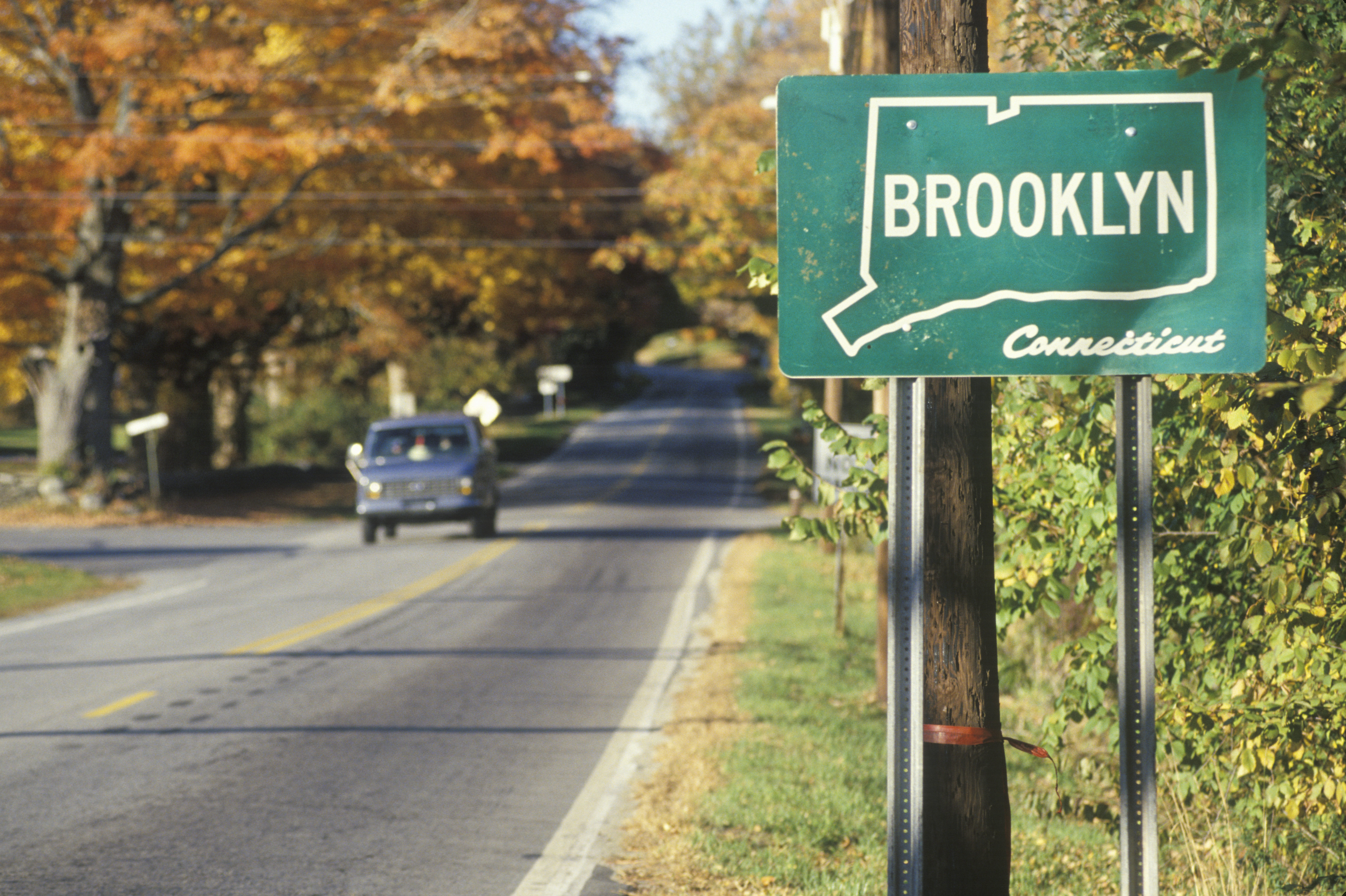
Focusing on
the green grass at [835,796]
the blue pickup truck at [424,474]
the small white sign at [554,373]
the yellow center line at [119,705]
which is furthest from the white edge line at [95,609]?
→ the small white sign at [554,373]

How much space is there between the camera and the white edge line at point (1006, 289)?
3912mm

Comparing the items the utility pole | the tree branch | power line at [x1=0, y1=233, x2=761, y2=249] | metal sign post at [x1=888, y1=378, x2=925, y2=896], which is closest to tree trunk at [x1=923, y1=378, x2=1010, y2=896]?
the utility pole

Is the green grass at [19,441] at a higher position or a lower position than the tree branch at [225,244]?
lower

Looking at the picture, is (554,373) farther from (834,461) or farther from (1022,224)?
(1022,224)

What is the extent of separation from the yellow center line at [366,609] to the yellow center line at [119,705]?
184 centimetres

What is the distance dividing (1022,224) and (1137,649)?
52.5 inches

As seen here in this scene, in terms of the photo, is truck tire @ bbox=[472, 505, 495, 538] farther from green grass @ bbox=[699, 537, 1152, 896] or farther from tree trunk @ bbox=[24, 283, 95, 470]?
green grass @ bbox=[699, 537, 1152, 896]

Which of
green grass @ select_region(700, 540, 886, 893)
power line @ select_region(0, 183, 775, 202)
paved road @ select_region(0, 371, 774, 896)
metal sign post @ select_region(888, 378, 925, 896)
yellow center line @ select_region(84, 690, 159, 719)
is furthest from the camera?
power line @ select_region(0, 183, 775, 202)

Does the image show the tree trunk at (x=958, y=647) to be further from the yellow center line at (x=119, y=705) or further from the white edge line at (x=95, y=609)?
the white edge line at (x=95, y=609)

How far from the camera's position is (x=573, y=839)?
666 centimetres

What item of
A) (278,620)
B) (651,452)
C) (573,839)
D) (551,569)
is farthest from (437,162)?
(573,839)

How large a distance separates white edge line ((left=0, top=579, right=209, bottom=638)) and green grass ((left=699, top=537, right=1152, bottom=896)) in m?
7.75

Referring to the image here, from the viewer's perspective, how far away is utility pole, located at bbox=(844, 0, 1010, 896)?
439 cm

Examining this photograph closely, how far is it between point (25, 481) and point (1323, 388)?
1128 inches
